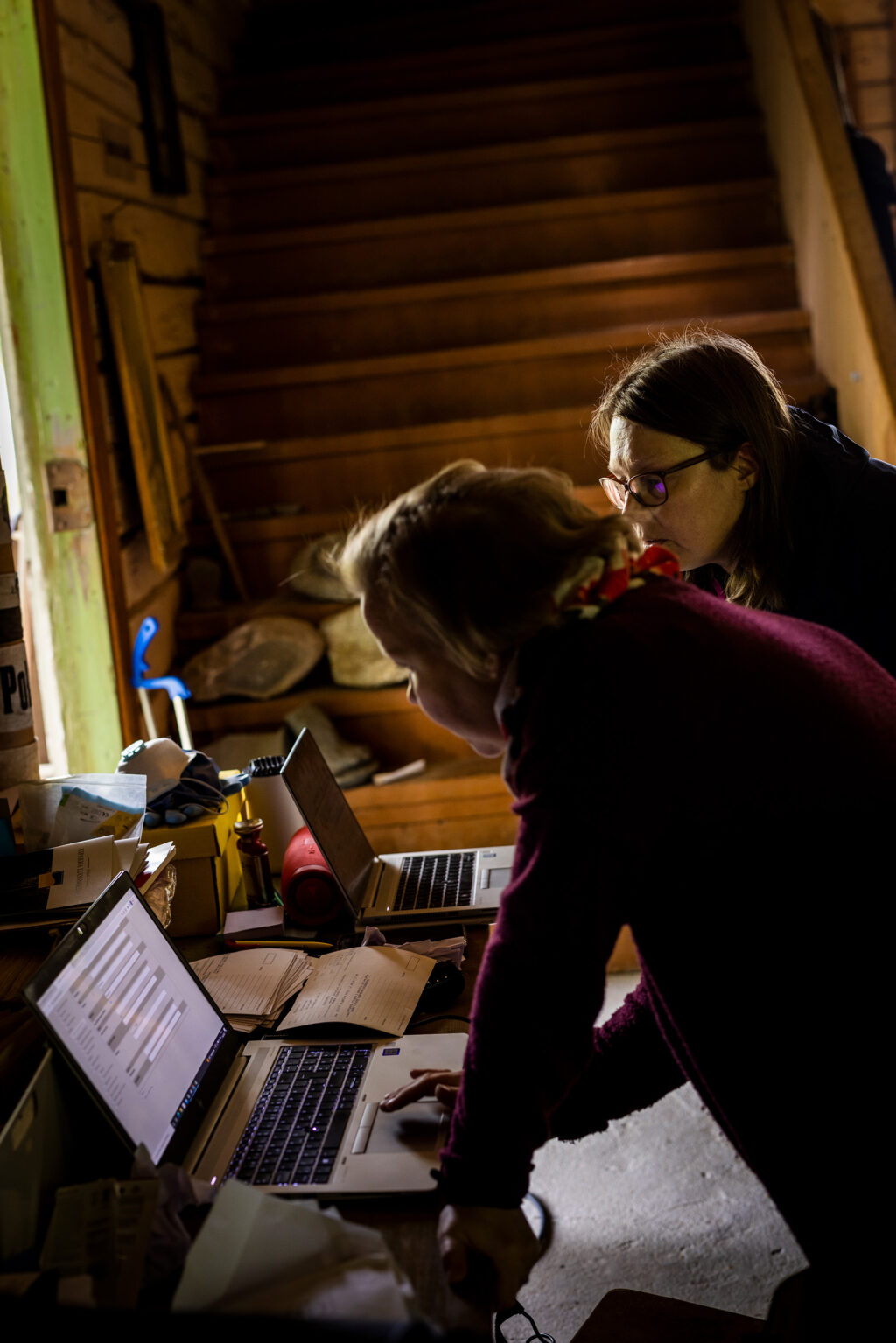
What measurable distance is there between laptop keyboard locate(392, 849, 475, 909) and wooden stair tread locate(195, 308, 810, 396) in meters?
2.46

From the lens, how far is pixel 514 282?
13.8 feet

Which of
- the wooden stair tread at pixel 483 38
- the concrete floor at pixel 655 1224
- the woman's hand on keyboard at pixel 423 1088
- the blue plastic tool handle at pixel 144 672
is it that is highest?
the wooden stair tread at pixel 483 38

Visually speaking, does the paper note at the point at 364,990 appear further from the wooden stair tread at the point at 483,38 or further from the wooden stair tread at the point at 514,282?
the wooden stair tread at the point at 483,38

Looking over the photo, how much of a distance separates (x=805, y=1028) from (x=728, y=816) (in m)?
0.19

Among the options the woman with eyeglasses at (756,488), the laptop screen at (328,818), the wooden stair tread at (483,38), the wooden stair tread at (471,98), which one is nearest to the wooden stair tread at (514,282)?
the wooden stair tread at (471,98)

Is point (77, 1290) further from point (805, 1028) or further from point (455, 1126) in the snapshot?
point (805, 1028)

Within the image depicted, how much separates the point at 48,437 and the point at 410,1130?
212 centimetres

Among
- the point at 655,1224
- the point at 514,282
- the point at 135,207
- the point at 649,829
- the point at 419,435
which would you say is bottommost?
the point at 655,1224

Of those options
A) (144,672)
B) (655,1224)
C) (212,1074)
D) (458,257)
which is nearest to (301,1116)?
(212,1074)

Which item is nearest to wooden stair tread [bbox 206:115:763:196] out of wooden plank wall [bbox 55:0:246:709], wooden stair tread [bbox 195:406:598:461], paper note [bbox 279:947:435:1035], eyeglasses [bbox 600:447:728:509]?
wooden plank wall [bbox 55:0:246:709]

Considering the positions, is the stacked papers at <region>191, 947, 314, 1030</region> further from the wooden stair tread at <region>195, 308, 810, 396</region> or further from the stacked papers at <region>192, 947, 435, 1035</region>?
the wooden stair tread at <region>195, 308, 810, 396</region>

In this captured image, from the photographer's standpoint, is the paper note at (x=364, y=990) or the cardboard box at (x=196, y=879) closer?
the paper note at (x=364, y=990)

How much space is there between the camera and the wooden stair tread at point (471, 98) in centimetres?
473

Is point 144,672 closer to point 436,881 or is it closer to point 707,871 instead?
point 436,881
